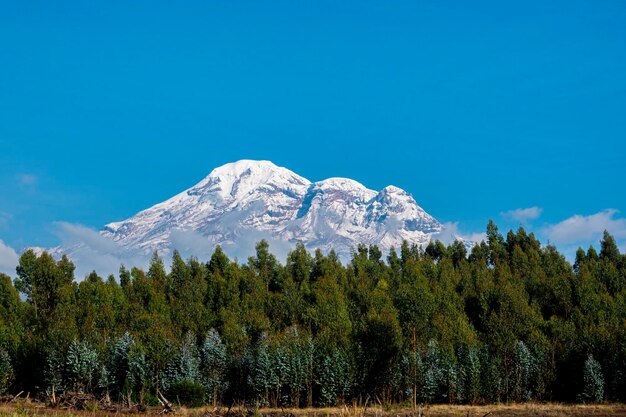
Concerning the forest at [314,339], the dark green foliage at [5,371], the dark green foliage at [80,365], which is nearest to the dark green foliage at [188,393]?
the forest at [314,339]

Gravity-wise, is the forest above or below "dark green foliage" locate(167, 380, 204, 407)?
above

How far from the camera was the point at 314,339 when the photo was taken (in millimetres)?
73312

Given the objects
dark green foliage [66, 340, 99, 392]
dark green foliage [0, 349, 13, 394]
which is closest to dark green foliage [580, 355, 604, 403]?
dark green foliage [66, 340, 99, 392]

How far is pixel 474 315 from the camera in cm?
10081

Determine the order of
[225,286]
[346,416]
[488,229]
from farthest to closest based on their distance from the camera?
[488,229], [225,286], [346,416]

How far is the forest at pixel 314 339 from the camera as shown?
68000 mm

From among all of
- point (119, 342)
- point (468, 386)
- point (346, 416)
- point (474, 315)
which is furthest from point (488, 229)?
point (346, 416)

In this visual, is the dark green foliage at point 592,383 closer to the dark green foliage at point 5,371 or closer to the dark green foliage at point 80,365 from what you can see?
the dark green foliage at point 80,365

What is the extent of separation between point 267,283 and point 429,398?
6018cm

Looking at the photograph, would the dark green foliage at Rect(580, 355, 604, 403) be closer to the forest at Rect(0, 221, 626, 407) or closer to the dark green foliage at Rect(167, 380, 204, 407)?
the forest at Rect(0, 221, 626, 407)

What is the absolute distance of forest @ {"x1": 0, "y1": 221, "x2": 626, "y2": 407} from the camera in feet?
223

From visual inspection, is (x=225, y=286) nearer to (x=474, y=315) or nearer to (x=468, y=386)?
(x=474, y=315)

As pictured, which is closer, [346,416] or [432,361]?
[346,416]

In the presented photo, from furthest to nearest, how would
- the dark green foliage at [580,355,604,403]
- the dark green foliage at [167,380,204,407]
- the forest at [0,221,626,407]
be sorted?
the forest at [0,221,626,407], the dark green foliage at [580,355,604,403], the dark green foliage at [167,380,204,407]
